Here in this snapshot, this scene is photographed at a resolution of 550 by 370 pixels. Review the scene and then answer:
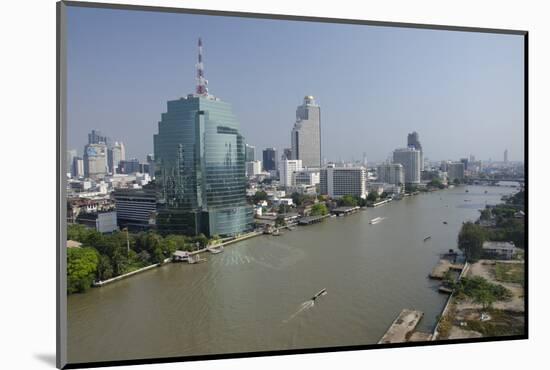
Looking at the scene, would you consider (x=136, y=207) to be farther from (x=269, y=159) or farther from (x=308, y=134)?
(x=308, y=134)

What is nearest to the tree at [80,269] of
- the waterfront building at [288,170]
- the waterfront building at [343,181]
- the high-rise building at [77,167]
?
the high-rise building at [77,167]

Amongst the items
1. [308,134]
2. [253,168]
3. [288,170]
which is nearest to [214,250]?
[253,168]

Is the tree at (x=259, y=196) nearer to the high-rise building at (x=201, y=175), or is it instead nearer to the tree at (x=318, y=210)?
the high-rise building at (x=201, y=175)

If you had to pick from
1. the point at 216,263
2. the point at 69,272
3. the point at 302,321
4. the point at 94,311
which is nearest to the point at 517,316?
the point at 302,321

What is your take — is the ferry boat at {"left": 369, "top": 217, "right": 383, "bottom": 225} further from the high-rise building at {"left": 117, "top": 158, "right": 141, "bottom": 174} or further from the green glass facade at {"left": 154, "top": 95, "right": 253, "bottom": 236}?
the high-rise building at {"left": 117, "top": 158, "right": 141, "bottom": 174}

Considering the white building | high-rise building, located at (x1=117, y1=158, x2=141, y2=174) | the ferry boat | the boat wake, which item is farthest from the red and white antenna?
the ferry boat

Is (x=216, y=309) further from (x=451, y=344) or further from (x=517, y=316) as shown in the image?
(x=517, y=316)
